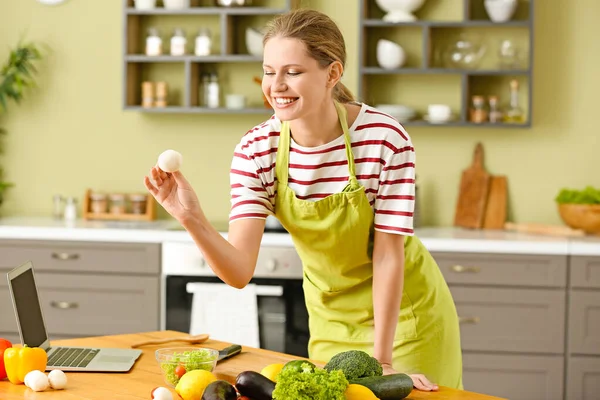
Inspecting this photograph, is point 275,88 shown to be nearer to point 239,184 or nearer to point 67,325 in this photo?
point 239,184

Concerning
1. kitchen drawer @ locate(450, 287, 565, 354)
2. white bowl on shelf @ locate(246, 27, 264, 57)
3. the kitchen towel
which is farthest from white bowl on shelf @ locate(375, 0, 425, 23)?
the kitchen towel

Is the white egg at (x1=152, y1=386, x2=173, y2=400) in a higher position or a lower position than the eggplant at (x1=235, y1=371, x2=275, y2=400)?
lower

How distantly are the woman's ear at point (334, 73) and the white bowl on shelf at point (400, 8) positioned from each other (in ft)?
7.48

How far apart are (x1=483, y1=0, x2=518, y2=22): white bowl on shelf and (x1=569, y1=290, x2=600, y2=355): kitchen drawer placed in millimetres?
1379

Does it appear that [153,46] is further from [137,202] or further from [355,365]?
[355,365]

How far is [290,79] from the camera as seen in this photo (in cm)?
193

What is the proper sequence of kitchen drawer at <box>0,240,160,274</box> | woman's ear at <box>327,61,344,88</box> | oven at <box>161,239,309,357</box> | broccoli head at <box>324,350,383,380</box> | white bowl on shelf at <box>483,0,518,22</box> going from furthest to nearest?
white bowl on shelf at <box>483,0,518,22</box> → kitchen drawer at <box>0,240,160,274</box> → oven at <box>161,239,309,357</box> → woman's ear at <box>327,61,344,88</box> → broccoli head at <box>324,350,383,380</box>

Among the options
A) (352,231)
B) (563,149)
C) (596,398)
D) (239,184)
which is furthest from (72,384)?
(563,149)

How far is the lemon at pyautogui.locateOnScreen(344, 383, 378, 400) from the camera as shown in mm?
1539

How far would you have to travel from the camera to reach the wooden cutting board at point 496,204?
4.36m

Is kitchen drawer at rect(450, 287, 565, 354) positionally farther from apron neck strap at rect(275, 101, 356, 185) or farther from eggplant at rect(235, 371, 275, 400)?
eggplant at rect(235, 371, 275, 400)

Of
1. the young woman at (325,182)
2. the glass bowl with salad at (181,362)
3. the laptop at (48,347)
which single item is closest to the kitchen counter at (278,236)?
the young woman at (325,182)

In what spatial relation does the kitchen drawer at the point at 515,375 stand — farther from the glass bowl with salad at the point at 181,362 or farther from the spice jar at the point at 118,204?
the glass bowl with salad at the point at 181,362

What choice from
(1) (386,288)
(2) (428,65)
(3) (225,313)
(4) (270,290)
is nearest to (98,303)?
(3) (225,313)
